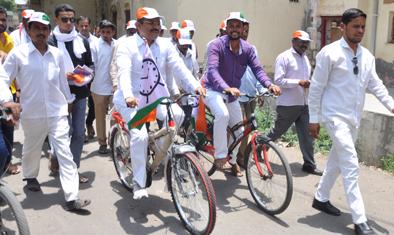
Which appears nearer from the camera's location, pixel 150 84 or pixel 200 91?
pixel 200 91

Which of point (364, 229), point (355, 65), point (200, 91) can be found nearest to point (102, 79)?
point (200, 91)

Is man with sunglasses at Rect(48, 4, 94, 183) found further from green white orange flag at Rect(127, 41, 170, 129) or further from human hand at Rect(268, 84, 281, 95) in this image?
human hand at Rect(268, 84, 281, 95)

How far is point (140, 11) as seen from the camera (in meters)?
4.27

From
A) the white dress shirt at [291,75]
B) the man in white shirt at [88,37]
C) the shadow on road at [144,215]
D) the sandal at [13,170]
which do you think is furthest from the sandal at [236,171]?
the man in white shirt at [88,37]

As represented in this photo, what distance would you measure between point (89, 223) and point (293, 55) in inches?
127

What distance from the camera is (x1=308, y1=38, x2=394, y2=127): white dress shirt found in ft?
13.4

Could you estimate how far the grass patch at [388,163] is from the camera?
5684 millimetres

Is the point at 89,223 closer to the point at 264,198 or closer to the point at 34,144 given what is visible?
the point at 34,144

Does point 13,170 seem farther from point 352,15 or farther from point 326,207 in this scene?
point 352,15

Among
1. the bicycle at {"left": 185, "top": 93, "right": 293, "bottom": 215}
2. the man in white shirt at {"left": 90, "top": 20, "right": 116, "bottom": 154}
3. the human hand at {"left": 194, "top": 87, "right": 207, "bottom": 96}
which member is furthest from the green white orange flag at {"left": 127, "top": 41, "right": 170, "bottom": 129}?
the man in white shirt at {"left": 90, "top": 20, "right": 116, "bottom": 154}

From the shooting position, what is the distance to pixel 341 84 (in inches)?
162

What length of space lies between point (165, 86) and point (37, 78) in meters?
1.29

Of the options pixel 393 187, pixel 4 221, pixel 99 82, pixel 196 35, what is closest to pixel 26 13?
pixel 99 82

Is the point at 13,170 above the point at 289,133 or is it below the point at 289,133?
below
